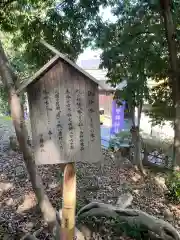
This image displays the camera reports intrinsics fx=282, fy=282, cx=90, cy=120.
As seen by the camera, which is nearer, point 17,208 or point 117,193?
point 17,208

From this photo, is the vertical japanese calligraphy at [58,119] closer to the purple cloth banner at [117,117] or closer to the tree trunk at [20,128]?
the tree trunk at [20,128]

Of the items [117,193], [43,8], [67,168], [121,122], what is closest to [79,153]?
[67,168]

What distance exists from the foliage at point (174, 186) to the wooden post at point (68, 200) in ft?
14.8

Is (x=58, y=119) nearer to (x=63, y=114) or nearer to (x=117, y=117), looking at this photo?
(x=63, y=114)

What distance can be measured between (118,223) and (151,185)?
11.7ft

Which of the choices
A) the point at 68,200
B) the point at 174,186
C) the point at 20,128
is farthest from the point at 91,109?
the point at 174,186

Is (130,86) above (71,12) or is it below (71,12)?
below

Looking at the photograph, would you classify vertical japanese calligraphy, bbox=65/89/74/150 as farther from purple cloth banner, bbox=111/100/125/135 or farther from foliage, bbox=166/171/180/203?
purple cloth banner, bbox=111/100/125/135

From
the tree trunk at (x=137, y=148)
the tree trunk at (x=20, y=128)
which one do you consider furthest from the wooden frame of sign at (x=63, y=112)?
the tree trunk at (x=137, y=148)

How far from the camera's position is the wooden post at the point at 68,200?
3378 mm

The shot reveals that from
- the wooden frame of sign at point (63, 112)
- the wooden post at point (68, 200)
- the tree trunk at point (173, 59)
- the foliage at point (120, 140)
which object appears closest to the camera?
the wooden frame of sign at point (63, 112)

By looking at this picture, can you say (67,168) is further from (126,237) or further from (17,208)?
(17,208)

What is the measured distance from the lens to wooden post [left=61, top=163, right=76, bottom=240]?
11.1 feet

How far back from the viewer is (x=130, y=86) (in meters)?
7.41
